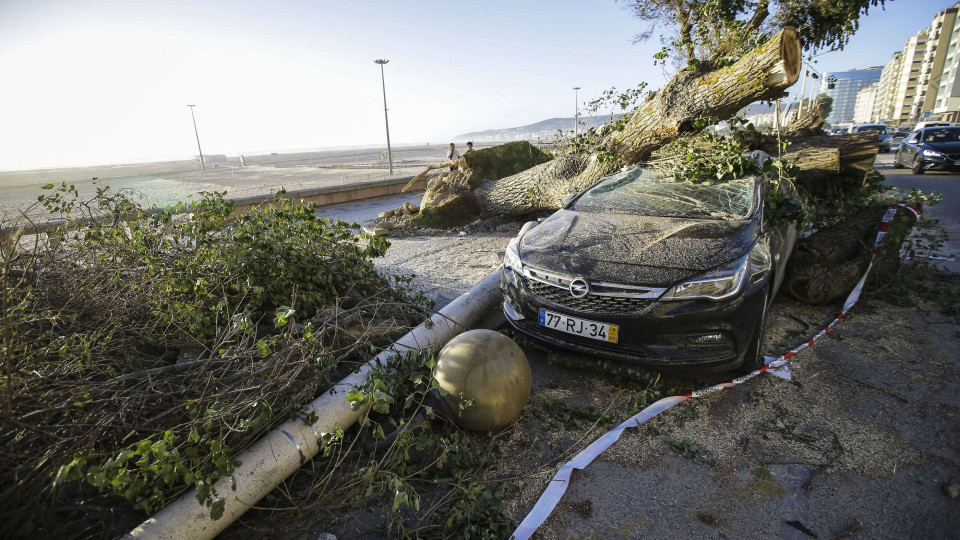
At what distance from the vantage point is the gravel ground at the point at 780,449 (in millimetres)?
2246

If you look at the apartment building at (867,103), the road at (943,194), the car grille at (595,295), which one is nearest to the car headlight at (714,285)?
the car grille at (595,295)

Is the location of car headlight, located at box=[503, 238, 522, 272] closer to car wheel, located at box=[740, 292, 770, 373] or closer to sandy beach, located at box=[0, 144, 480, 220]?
car wheel, located at box=[740, 292, 770, 373]

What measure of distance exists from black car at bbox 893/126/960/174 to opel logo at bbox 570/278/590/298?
18967 mm

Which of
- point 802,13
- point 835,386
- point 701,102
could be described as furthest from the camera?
point 802,13

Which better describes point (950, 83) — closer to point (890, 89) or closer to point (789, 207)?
point (890, 89)

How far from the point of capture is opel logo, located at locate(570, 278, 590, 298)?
3170mm

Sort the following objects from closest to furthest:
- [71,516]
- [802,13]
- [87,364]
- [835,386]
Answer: [71,516] < [87,364] < [835,386] < [802,13]

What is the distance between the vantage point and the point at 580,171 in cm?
848

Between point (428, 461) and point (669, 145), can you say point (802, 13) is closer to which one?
point (669, 145)

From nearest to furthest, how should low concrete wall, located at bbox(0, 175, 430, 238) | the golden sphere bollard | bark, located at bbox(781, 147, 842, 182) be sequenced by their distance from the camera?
the golden sphere bollard → bark, located at bbox(781, 147, 842, 182) → low concrete wall, located at bbox(0, 175, 430, 238)

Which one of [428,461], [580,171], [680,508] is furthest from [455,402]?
[580,171]

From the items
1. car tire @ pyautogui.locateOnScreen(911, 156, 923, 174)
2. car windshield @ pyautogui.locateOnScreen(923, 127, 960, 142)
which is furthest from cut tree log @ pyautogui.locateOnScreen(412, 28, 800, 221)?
car windshield @ pyautogui.locateOnScreen(923, 127, 960, 142)

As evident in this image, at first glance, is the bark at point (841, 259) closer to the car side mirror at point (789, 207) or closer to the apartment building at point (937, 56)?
the car side mirror at point (789, 207)

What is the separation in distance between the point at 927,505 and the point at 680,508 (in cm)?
122
